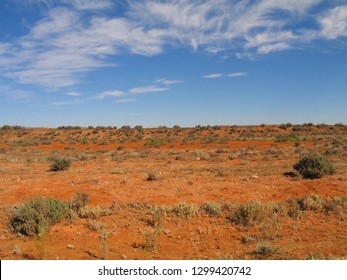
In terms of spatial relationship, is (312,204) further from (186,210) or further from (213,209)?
(186,210)

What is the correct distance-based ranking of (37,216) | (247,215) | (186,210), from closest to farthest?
(37,216), (247,215), (186,210)

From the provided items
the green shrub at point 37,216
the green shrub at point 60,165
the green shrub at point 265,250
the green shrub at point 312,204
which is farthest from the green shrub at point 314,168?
the green shrub at point 60,165

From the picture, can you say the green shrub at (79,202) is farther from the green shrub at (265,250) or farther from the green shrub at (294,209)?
the green shrub at (294,209)

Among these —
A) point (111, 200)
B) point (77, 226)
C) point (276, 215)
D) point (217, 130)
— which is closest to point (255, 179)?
point (276, 215)

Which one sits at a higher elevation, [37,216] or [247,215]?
[37,216]

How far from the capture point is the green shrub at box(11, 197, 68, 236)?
28.7ft

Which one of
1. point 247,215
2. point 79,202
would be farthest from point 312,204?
point 79,202

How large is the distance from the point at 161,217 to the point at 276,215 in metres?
3.21

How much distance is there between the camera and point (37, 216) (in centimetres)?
895

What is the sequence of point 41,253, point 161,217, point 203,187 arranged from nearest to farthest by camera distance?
point 41,253 < point 161,217 < point 203,187

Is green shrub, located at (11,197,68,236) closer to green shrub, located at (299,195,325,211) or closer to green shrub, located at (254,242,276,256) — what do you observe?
green shrub, located at (254,242,276,256)

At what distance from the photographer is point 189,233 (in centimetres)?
878
